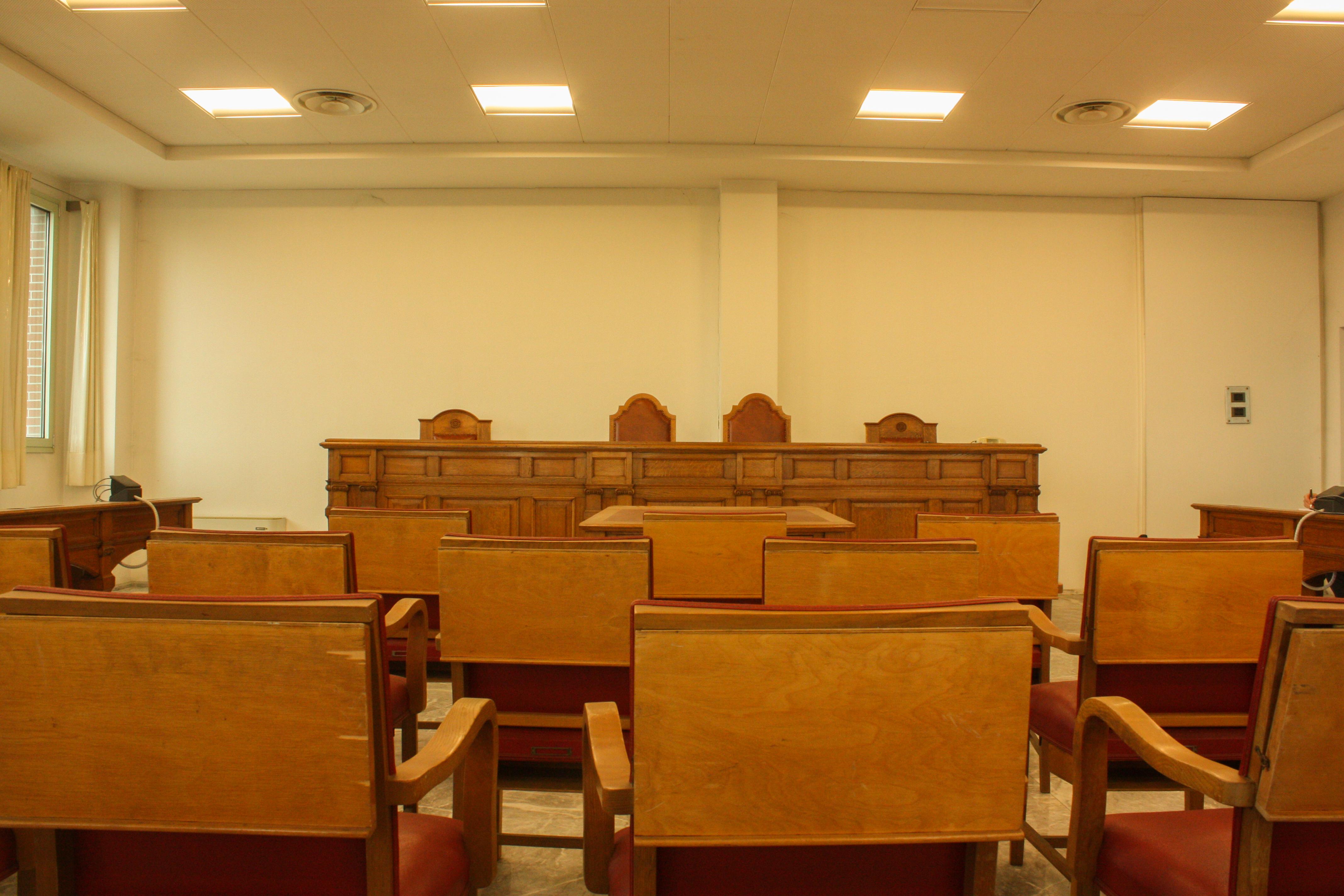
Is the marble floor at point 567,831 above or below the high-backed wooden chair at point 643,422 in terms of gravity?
below

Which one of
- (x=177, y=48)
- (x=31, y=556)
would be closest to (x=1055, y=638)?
(x=31, y=556)

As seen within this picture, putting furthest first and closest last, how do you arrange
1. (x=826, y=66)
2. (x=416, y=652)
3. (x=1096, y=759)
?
1. (x=826, y=66)
2. (x=416, y=652)
3. (x=1096, y=759)

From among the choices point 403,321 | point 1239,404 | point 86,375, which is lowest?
point 1239,404

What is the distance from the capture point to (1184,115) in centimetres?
527

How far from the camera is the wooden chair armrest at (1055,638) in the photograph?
1.55 m

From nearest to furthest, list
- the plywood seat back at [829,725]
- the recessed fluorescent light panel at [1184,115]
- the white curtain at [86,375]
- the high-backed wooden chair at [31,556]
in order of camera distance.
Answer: the plywood seat back at [829,725] → the high-backed wooden chair at [31,556] → the recessed fluorescent light panel at [1184,115] → the white curtain at [86,375]

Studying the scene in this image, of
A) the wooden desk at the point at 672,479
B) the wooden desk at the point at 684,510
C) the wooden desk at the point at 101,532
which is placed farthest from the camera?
the wooden desk at the point at 672,479

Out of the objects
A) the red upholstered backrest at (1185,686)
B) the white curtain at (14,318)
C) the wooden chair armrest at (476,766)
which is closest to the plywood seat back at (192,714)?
the wooden chair armrest at (476,766)

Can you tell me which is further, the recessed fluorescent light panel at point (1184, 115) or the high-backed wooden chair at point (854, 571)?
the recessed fluorescent light panel at point (1184, 115)

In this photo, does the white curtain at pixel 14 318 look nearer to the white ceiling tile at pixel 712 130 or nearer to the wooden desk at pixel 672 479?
the wooden desk at pixel 672 479

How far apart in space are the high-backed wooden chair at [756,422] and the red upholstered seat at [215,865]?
497 centimetres

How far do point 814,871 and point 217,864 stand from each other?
2.36 feet

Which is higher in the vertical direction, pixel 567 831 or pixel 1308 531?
pixel 1308 531

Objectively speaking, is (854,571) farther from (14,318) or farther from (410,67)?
(14,318)
